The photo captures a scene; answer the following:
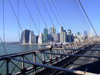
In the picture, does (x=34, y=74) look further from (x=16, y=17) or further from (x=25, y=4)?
(x=25, y=4)

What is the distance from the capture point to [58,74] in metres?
5.75

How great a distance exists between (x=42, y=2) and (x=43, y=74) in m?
8.20

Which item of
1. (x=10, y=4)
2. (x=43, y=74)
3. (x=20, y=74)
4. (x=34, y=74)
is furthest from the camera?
(x=10, y=4)

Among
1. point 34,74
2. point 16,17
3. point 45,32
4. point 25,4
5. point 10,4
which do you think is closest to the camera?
point 34,74

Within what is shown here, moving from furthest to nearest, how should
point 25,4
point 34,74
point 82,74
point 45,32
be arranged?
1. point 45,32
2. point 25,4
3. point 34,74
4. point 82,74

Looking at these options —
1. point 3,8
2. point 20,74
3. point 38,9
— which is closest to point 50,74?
point 20,74

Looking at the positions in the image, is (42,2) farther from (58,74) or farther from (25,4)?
(58,74)

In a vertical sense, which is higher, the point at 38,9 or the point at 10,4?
the point at 38,9

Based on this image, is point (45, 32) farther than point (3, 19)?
Yes

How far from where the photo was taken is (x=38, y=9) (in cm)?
1011

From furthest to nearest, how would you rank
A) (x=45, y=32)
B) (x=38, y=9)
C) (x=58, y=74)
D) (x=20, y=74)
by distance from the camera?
(x=45, y=32) < (x=38, y=9) < (x=58, y=74) < (x=20, y=74)

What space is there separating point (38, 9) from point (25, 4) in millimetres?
2136

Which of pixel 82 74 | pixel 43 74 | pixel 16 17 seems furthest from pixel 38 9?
pixel 82 74

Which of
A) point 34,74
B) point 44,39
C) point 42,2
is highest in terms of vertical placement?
point 42,2
